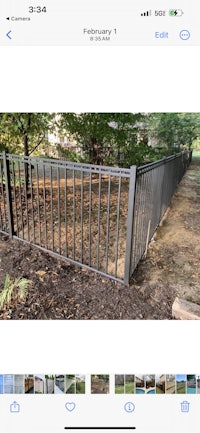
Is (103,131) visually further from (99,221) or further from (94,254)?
(99,221)

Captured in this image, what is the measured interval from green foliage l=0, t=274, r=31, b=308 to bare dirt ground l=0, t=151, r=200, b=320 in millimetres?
56

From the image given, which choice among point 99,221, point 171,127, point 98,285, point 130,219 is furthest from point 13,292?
point 171,127

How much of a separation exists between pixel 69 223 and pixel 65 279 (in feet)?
6.23

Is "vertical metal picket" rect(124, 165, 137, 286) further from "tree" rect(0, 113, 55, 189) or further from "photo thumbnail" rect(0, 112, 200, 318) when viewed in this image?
"tree" rect(0, 113, 55, 189)

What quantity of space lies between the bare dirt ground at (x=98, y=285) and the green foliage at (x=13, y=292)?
6 centimetres

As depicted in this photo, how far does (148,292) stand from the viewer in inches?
125

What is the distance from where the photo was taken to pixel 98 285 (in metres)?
3.25

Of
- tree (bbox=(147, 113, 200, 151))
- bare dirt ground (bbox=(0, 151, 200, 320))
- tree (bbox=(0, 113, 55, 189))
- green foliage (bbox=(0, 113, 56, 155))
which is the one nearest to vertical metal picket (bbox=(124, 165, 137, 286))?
bare dirt ground (bbox=(0, 151, 200, 320))

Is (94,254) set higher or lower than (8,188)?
lower

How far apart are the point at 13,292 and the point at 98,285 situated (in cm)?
104

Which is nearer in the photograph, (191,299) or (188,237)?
(191,299)
